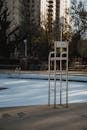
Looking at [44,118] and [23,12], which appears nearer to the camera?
[44,118]

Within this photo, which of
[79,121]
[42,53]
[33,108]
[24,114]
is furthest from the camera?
[42,53]

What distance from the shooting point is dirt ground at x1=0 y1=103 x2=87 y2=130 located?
7821 millimetres

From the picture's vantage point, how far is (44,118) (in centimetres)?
875

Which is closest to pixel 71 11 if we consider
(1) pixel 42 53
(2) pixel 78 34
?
(2) pixel 78 34

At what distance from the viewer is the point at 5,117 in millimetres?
8852

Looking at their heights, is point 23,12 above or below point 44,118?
above

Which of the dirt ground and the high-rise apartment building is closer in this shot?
the dirt ground

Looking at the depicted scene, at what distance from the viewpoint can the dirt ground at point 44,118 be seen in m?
7.82

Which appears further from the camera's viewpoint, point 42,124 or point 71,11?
point 71,11

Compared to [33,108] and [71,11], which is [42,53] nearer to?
[71,11]

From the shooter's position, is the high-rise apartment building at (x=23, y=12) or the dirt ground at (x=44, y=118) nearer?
the dirt ground at (x=44, y=118)

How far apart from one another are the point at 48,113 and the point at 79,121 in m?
1.28

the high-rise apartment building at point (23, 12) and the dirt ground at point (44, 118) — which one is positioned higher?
the high-rise apartment building at point (23, 12)

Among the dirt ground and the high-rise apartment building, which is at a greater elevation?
the high-rise apartment building
